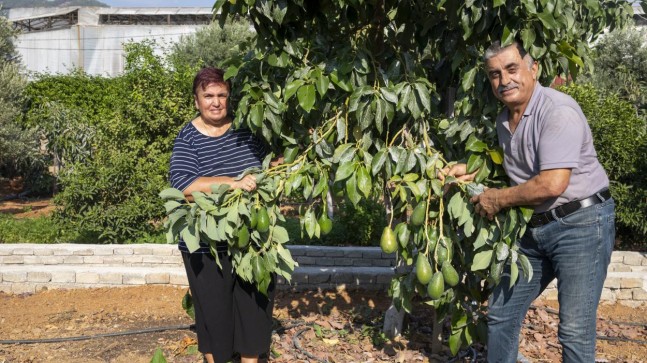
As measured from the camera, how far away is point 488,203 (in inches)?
120

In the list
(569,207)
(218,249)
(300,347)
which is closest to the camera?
(569,207)

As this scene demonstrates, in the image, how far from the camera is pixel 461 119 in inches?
135

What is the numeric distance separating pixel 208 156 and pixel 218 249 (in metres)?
0.52

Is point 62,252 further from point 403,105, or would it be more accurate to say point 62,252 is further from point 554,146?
point 554,146

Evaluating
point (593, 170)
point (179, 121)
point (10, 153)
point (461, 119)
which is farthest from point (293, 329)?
point (10, 153)

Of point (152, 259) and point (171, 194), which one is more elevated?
point (171, 194)

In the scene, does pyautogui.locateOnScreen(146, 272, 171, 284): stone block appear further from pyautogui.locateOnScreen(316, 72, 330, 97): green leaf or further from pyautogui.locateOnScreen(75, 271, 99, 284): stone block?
pyautogui.locateOnScreen(316, 72, 330, 97): green leaf

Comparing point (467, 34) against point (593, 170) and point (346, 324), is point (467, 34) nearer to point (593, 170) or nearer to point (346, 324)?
point (593, 170)

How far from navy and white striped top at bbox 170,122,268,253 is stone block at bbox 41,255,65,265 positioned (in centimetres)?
311

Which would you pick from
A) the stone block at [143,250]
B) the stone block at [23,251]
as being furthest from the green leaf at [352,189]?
the stone block at [23,251]

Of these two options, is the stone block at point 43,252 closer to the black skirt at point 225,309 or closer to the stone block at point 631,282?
the black skirt at point 225,309

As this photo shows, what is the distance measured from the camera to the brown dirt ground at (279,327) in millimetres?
4359

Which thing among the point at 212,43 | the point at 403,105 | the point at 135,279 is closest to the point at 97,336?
the point at 135,279

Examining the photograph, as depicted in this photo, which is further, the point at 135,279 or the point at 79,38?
the point at 79,38
